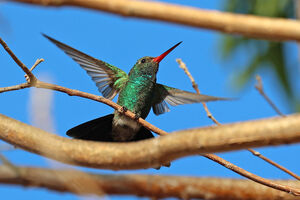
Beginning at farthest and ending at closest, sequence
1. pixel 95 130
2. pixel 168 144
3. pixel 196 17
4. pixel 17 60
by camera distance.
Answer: pixel 95 130 < pixel 17 60 < pixel 168 144 < pixel 196 17

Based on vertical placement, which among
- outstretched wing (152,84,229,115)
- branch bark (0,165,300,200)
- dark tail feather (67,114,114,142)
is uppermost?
outstretched wing (152,84,229,115)

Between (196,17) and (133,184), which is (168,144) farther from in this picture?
(196,17)

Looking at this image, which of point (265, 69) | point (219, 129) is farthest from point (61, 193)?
point (265, 69)

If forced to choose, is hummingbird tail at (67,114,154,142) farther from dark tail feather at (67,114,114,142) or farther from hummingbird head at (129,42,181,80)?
hummingbird head at (129,42,181,80)

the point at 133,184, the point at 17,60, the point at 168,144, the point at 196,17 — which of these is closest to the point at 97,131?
the point at 17,60

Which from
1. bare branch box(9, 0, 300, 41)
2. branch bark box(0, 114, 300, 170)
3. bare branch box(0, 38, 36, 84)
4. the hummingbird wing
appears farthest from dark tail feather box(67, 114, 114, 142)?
bare branch box(9, 0, 300, 41)

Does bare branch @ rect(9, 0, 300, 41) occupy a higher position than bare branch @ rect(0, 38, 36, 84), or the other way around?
bare branch @ rect(0, 38, 36, 84)

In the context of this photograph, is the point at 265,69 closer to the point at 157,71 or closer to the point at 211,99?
the point at 157,71
